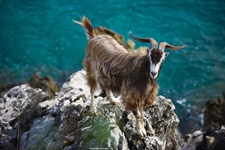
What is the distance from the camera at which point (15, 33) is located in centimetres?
1705

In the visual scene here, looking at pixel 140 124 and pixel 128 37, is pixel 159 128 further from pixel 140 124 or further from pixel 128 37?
pixel 128 37

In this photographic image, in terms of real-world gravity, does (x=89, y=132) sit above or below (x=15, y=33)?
below

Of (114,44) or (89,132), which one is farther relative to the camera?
(114,44)

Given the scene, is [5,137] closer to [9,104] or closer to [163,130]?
[9,104]

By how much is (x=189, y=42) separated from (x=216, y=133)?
36.2 feet

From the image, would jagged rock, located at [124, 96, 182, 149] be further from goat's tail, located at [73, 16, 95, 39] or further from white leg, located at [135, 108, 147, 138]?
goat's tail, located at [73, 16, 95, 39]

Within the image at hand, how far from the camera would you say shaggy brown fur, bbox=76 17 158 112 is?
5844mm

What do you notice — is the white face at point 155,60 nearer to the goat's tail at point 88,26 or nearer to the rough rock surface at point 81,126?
the rough rock surface at point 81,126

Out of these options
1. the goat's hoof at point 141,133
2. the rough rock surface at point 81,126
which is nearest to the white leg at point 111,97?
the rough rock surface at point 81,126

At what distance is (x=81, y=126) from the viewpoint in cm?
666

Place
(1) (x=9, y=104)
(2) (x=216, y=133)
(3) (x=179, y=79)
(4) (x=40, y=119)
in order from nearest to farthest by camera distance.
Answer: (2) (x=216, y=133), (4) (x=40, y=119), (1) (x=9, y=104), (3) (x=179, y=79)

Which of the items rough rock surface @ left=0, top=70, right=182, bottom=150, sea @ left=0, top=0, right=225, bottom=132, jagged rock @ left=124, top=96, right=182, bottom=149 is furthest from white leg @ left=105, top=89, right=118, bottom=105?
sea @ left=0, top=0, right=225, bottom=132

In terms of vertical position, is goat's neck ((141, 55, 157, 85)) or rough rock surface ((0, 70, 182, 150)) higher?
goat's neck ((141, 55, 157, 85))

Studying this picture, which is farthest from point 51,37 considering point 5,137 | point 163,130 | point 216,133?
point 216,133
